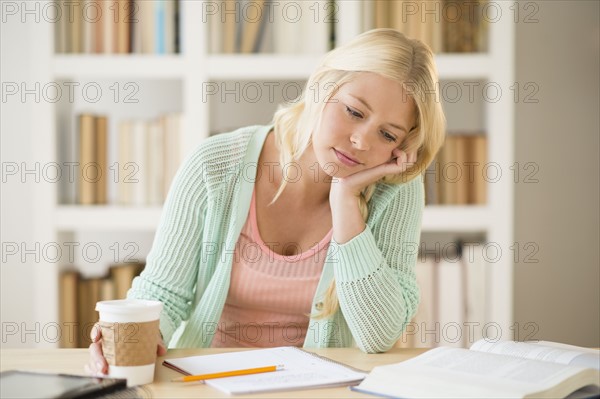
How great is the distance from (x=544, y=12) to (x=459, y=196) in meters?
0.79

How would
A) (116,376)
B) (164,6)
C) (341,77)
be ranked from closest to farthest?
(116,376) < (341,77) < (164,6)

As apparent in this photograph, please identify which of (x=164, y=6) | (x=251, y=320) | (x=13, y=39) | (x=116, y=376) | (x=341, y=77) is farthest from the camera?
(x=13, y=39)

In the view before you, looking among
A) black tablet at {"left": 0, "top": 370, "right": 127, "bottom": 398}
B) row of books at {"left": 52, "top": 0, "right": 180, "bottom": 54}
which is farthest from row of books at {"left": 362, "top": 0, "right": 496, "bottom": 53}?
black tablet at {"left": 0, "top": 370, "right": 127, "bottom": 398}

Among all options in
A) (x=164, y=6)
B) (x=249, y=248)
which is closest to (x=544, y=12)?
(x=164, y=6)

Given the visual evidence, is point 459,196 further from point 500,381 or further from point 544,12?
point 500,381

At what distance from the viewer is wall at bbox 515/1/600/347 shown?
2.55m

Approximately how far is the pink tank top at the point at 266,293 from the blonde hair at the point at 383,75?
0.26ft

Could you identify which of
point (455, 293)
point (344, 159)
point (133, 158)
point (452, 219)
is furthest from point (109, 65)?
point (455, 293)

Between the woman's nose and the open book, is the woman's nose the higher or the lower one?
the higher one

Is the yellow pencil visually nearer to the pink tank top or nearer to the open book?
the open book

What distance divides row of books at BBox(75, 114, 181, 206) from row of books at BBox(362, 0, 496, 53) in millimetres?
694

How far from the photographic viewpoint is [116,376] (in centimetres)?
100

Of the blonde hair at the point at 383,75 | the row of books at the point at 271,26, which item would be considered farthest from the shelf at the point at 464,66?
the blonde hair at the point at 383,75

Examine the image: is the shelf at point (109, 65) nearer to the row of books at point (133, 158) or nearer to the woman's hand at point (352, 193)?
the row of books at point (133, 158)
